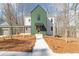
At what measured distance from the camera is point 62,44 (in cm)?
837

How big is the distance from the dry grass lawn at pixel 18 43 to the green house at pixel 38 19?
0.13 meters

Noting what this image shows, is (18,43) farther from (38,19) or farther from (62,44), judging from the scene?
(62,44)

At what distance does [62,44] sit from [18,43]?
570 mm

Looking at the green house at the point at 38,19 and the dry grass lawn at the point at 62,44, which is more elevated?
the green house at the point at 38,19

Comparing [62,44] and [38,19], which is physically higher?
[38,19]

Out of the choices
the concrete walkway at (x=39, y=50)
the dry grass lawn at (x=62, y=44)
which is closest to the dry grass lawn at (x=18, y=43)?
the concrete walkway at (x=39, y=50)

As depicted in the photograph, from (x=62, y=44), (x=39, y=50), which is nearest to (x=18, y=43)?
(x=39, y=50)

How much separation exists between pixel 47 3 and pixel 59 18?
9.9 inches

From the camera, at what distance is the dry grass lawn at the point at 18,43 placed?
8.35 meters

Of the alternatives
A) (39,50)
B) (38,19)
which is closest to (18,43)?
(39,50)

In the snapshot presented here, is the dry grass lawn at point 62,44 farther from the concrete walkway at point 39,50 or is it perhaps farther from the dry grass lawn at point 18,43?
the dry grass lawn at point 18,43

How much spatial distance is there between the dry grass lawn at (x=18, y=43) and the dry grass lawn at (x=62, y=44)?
0.72ft

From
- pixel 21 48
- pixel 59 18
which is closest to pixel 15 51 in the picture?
pixel 21 48

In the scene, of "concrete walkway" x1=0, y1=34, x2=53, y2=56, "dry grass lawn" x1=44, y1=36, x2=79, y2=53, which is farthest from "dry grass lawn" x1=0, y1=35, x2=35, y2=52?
"dry grass lawn" x1=44, y1=36, x2=79, y2=53
